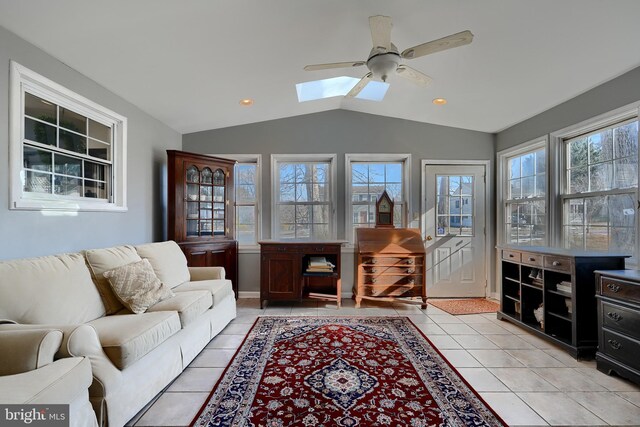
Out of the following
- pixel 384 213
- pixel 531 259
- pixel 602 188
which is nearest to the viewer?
pixel 602 188

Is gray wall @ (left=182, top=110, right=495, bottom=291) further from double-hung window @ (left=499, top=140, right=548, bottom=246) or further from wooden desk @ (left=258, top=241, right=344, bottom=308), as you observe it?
wooden desk @ (left=258, top=241, right=344, bottom=308)

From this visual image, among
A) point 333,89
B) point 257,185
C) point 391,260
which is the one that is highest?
point 333,89

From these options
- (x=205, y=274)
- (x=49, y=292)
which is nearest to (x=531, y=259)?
(x=205, y=274)

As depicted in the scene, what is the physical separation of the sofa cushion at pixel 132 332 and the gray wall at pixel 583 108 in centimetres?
426

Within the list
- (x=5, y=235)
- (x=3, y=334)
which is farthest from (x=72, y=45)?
(x=3, y=334)

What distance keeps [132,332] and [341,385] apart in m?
1.43

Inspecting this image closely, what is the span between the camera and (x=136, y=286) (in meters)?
2.30

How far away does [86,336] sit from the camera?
1.56 meters

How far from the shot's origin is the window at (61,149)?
209 cm

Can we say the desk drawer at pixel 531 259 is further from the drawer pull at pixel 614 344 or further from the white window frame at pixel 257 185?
the white window frame at pixel 257 185

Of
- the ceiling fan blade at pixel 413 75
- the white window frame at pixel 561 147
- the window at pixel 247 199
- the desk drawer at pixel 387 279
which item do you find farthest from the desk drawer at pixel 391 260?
the ceiling fan blade at pixel 413 75

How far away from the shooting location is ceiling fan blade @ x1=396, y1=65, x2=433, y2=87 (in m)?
2.34

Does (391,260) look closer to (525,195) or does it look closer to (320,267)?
(320,267)

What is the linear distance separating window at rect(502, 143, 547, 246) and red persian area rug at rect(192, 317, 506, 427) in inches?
85.2
